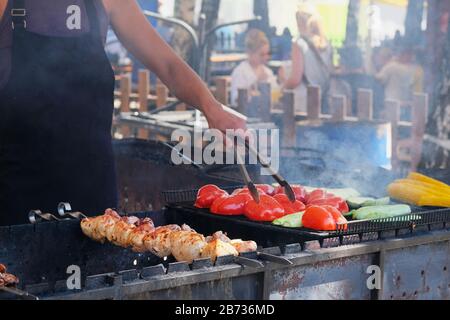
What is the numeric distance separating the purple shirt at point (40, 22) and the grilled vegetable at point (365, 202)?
1521 millimetres

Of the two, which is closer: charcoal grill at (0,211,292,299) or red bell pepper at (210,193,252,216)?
charcoal grill at (0,211,292,299)

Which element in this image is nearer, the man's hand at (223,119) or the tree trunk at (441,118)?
the man's hand at (223,119)

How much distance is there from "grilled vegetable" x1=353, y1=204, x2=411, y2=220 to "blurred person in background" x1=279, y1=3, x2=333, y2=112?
731cm

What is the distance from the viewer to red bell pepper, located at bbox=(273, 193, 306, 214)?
3379mm

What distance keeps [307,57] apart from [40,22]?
25.6 ft

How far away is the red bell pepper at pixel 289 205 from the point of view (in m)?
3.38

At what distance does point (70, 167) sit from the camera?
12.4ft

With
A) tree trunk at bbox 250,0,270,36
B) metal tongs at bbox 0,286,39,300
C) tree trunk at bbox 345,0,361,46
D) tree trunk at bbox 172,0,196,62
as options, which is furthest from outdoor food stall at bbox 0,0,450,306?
tree trunk at bbox 345,0,361,46

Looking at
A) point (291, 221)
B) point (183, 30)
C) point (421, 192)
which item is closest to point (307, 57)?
point (183, 30)

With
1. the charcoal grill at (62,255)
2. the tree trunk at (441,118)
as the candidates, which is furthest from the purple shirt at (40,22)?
the tree trunk at (441,118)

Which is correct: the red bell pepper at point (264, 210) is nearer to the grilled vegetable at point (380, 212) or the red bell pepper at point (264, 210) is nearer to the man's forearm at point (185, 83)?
the grilled vegetable at point (380, 212)

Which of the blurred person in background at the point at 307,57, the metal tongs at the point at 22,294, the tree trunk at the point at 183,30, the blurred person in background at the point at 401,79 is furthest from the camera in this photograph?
the blurred person in background at the point at 401,79

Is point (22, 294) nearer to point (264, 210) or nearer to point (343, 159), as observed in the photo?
point (264, 210)

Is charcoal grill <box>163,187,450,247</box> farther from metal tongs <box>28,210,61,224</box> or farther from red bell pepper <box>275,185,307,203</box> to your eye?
metal tongs <box>28,210,61,224</box>
